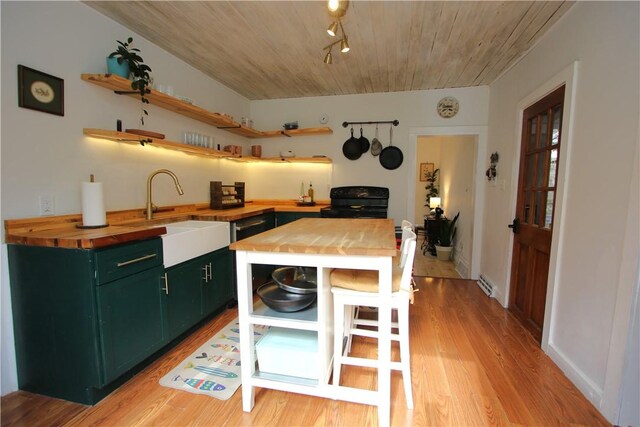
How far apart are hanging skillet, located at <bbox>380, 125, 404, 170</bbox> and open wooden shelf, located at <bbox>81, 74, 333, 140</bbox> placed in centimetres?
81

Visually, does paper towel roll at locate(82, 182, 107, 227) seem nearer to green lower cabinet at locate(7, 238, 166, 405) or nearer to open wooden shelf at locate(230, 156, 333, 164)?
green lower cabinet at locate(7, 238, 166, 405)

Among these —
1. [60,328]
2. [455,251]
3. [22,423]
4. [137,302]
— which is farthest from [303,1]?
[455,251]

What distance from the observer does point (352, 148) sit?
157 inches

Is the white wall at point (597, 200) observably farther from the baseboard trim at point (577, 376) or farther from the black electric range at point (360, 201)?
the black electric range at point (360, 201)

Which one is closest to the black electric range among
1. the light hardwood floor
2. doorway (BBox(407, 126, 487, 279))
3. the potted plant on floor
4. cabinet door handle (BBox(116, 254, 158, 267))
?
doorway (BBox(407, 126, 487, 279))

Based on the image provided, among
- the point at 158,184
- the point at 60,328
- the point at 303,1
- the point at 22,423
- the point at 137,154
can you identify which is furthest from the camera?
the point at 158,184

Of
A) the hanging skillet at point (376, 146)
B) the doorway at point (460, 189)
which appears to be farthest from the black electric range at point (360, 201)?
the doorway at point (460, 189)

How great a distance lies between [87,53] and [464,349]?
3.43 m

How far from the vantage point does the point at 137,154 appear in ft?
7.95

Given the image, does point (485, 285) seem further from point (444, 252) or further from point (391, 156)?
point (391, 156)

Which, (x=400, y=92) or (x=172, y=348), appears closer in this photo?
(x=172, y=348)

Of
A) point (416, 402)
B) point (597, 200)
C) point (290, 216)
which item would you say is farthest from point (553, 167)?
point (290, 216)

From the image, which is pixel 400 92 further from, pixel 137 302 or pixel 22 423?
pixel 22 423

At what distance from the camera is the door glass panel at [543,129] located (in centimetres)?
228
